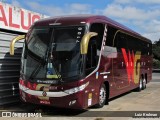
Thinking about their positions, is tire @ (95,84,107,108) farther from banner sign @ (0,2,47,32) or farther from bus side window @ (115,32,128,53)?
banner sign @ (0,2,47,32)

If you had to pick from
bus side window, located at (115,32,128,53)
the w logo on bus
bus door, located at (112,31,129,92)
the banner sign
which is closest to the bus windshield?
the banner sign

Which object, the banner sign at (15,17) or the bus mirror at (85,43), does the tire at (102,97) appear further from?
the banner sign at (15,17)

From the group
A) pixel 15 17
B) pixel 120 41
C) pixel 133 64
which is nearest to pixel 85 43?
pixel 15 17

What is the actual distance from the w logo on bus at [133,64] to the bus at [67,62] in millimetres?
3618

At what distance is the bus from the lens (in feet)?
34.7

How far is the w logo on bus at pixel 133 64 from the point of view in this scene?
1656cm

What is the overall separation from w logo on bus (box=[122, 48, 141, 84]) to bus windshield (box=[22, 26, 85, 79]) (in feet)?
16.9

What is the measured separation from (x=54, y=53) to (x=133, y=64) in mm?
7751

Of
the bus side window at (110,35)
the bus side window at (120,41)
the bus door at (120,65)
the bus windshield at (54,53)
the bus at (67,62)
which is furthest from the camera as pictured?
the bus side window at (120,41)

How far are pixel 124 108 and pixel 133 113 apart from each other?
1.07 metres

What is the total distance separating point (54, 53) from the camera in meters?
11.0

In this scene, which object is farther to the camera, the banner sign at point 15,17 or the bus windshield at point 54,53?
the banner sign at point 15,17

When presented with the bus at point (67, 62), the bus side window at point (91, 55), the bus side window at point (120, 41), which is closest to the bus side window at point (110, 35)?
the bus at point (67, 62)

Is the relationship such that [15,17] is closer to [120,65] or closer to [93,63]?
[93,63]
